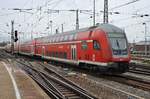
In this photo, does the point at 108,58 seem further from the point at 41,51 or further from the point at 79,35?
the point at 41,51

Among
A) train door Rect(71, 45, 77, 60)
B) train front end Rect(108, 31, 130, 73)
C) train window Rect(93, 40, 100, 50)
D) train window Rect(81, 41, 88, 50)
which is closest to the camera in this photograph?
train front end Rect(108, 31, 130, 73)

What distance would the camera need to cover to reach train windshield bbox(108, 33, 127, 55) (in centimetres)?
2032

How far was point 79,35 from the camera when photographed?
24.6 metres

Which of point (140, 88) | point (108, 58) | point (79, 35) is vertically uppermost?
point (79, 35)

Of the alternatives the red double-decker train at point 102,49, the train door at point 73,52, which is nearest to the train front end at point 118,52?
the red double-decker train at point 102,49

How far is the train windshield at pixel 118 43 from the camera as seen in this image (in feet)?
66.7

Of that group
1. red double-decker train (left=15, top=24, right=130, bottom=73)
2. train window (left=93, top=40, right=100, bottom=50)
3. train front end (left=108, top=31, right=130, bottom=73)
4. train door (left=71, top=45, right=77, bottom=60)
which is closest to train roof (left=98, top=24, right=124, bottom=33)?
red double-decker train (left=15, top=24, right=130, bottom=73)

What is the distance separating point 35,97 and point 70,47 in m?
14.0

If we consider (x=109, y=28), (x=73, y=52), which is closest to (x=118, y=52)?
(x=109, y=28)

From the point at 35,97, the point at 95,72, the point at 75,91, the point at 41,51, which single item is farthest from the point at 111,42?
the point at 41,51

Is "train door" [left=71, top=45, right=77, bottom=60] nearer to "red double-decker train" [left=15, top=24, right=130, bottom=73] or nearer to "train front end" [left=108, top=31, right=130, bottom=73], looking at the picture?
"red double-decker train" [left=15, top=24, right=130, bottom=73]

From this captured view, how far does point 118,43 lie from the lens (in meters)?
20.7

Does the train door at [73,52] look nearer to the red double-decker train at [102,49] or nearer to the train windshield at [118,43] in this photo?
the red double-decker train at [102,49]

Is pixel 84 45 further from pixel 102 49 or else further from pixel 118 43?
pixel 118 43
